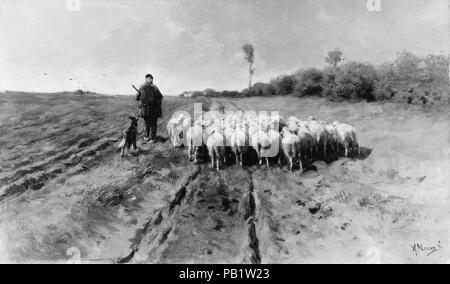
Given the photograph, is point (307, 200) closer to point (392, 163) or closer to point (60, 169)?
point (392, 163)

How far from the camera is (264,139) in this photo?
1059cm

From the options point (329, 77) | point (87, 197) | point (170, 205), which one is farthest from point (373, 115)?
point (87, 197)

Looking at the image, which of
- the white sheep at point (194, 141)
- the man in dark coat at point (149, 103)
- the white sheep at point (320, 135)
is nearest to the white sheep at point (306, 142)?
the white sheep at point (320, 135)

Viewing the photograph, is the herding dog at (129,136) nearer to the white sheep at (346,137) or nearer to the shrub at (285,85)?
the white sheep at (346,137)

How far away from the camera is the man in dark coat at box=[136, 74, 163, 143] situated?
12.4m

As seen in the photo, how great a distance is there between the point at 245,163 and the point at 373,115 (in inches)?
266

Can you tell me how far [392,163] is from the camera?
1045 cm

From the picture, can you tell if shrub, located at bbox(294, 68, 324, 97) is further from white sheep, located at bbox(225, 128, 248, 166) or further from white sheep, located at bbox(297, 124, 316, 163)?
white sheep, located at bbox(225, 128, 248, 166)

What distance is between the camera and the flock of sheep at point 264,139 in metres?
10.5

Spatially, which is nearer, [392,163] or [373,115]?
[392,163]
